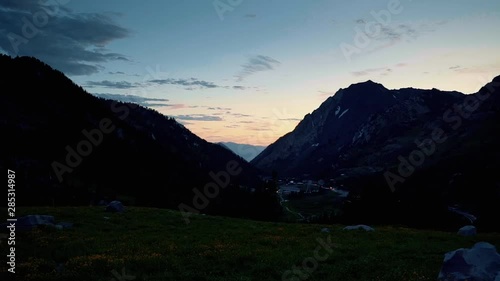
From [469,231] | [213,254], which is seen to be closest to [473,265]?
[213,254]

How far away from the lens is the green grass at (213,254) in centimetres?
1888

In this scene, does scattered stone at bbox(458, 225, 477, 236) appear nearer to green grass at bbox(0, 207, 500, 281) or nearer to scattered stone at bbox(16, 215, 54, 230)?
green grass at bbox(0, 207, 500, 281)

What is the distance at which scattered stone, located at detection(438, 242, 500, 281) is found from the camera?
1650 cm

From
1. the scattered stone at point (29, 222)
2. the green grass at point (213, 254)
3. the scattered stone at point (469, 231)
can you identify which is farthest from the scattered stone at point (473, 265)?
the scattered stone at point (29, 222)

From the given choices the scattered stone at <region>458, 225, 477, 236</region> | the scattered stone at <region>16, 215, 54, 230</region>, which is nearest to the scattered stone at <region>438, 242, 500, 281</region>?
the scattered stone at <region>458, 225, 477, 236</region>

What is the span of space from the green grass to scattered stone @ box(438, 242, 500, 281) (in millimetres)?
1254

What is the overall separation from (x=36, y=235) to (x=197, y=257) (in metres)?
14.3

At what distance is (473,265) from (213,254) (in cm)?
1460

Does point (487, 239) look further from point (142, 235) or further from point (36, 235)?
point (36, 235)

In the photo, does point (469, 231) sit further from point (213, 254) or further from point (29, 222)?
point (29, 222)

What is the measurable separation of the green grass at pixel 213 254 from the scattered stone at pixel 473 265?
4.11ft

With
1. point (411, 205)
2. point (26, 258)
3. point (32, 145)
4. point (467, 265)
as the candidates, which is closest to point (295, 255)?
point (467, 265)

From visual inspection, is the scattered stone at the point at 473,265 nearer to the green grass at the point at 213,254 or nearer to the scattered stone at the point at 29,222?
the green grass at the point at 213,254

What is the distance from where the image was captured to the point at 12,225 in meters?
28.0
